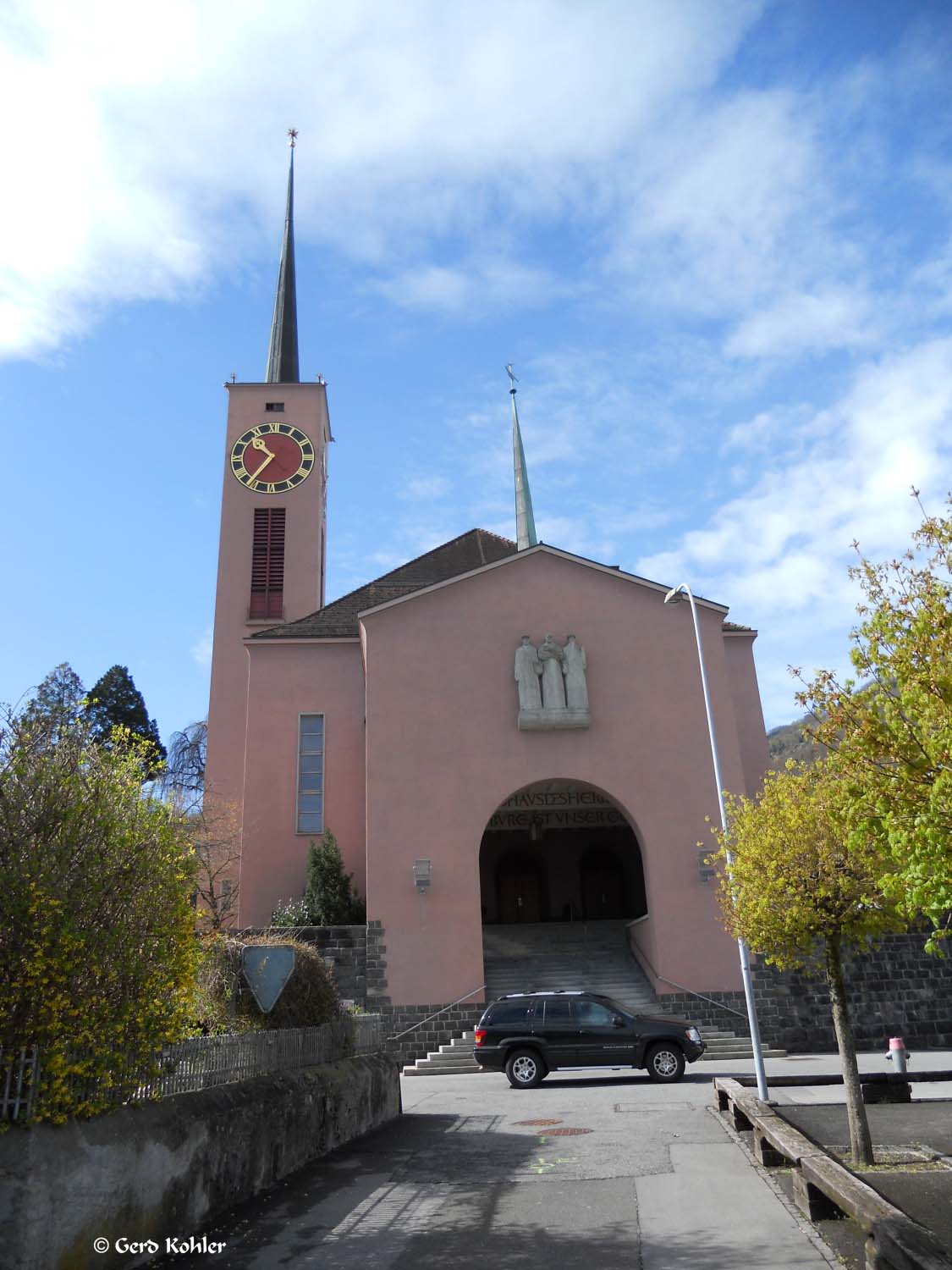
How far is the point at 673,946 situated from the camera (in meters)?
23.7

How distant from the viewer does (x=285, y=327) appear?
1642 inches

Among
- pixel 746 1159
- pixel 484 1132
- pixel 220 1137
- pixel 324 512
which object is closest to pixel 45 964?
pixel 220 1137

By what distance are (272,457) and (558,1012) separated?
943 inches

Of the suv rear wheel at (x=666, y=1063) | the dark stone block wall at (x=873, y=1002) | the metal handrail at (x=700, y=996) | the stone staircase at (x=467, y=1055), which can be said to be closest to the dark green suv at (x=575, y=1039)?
the suv rear wheel at (x=666, y=1063)

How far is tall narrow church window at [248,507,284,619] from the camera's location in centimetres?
3353

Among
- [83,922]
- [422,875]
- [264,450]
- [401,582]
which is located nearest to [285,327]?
[264,450]

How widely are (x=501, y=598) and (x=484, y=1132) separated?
16485 mm

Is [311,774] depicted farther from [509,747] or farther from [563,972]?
[563,972]

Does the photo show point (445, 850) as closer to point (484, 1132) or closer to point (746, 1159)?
point (484, 1132)

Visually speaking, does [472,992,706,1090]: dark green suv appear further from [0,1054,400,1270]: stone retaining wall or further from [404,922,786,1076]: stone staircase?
[0,1054,400,1270]: stone retaining wall

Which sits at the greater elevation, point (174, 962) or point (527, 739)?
point (527, 739)

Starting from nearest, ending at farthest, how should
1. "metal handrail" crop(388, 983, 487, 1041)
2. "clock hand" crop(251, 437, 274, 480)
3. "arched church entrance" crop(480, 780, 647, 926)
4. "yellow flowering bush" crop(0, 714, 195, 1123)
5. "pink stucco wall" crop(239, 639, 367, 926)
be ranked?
"yellow flowering bush" crop(0, 714, 195, 1123), "metal handrail" crop(388, 983, 487, 1041), "pink stucco wall" crop(239, 639, 367, 926), "arched church entrance" crop(480, 780, 647, 926), "clock hand" crop(251, 437, 274, 480)

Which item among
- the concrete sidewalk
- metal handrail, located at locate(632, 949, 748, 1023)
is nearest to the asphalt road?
the concrete sidewalk

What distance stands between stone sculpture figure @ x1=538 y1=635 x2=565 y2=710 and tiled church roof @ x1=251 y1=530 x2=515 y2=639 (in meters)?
3.82
